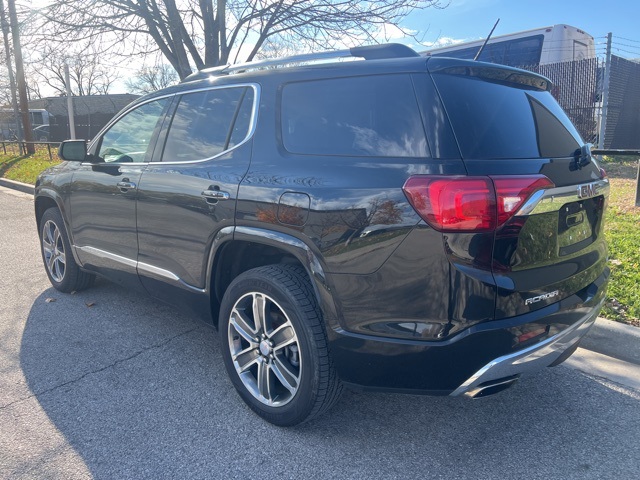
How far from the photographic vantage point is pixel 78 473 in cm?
251

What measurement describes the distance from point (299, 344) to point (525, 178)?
51.9 inches

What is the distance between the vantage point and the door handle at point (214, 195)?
9.89 ft

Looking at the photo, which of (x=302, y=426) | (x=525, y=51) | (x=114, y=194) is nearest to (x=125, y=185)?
(x=114, y=194)

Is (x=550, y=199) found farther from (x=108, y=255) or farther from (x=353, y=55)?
(x=108, y=255)

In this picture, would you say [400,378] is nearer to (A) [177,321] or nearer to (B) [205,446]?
(B) [205,446]

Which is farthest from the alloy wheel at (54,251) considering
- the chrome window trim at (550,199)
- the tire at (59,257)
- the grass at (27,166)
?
the grass at (27,166)

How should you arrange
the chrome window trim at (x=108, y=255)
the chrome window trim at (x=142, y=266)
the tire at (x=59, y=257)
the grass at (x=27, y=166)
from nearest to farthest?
the chrome window trim at (x=142, y=266) < the chrome window trim at (x=108, y=255) < the tire at (x=59, y=257) < the grass at (x=27, y=166)

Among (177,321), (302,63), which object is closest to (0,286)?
(177,321)

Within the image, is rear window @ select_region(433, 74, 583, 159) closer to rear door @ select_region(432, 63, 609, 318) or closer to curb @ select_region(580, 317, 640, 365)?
rear door @ select_region(432, 63, 609, 318)

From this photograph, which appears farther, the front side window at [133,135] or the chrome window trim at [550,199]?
the front side window at [133,135]

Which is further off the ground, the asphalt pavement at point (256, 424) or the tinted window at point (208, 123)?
the tinted window at point (208, 123)

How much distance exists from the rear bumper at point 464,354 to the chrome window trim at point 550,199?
1.48 feet

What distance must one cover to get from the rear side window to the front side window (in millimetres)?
1403

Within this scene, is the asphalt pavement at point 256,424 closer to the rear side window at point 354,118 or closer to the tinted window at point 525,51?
the rear side window at point 354,118
